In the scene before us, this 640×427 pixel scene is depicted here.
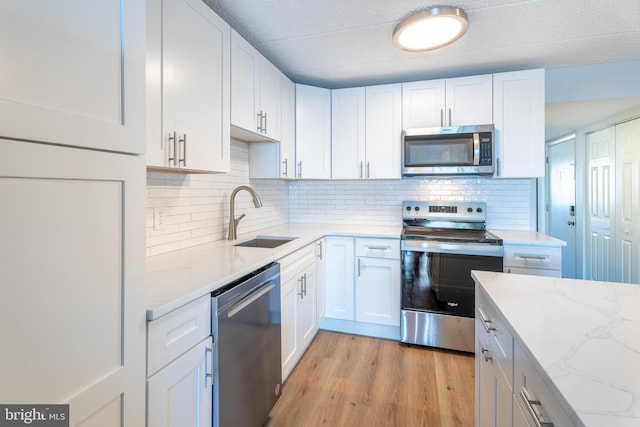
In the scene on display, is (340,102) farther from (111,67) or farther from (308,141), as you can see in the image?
(111,67)

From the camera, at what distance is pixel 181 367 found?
3.45ft

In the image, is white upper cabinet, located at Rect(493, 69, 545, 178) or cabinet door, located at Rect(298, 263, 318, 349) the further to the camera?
white upper cabinet, located at Rect(493, 69, 545, 178)

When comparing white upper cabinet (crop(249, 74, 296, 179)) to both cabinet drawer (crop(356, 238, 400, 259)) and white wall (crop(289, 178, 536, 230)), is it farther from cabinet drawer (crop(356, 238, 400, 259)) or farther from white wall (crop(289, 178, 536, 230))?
cabinet drawer (crop(356, 238, 400, 259))

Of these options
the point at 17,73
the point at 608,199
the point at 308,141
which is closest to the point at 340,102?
the point at 308,141

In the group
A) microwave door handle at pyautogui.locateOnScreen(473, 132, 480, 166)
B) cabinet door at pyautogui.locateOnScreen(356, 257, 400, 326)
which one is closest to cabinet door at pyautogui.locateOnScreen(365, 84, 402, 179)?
microwave door handle at pyautogui.locateOnScreen(473, 132, 480, 166)

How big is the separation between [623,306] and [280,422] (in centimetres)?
162

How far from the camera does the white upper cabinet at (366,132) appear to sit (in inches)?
112

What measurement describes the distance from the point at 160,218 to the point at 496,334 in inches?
66.7

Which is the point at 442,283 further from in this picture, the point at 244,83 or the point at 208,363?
the point at 244,83

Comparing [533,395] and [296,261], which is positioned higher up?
[296,261]

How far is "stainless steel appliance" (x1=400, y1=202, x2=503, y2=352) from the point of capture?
2395 mm

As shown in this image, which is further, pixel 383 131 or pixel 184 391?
pixel 383 131

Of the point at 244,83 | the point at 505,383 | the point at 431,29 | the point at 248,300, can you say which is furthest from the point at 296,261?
the point at 431,29

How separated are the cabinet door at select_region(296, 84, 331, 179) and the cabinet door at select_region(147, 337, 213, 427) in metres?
1.95
